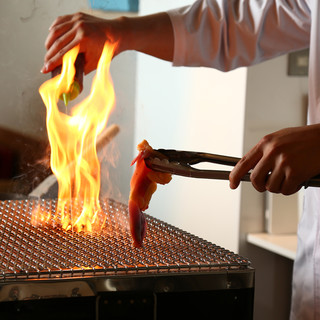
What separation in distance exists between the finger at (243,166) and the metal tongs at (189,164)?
0.04 ft

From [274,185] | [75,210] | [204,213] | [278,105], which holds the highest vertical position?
[278,105]

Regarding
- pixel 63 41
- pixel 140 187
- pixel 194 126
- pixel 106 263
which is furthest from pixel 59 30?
pixel 194 126

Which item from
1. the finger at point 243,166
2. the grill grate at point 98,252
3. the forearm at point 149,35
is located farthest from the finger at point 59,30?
the finger at point 243,166

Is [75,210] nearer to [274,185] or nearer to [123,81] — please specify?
[274,185]

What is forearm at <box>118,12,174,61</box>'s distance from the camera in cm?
135

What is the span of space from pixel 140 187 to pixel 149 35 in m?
0.49

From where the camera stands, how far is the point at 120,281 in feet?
2.98

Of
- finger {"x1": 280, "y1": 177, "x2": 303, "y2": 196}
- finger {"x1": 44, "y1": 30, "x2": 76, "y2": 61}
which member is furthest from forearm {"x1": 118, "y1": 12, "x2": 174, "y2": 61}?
finger {"x1": 280, "y1": 177, "x2": 303, "y2": 196}

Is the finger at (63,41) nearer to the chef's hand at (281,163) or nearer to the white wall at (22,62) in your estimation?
the chef's hand at (281,163)

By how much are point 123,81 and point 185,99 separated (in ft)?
1.08

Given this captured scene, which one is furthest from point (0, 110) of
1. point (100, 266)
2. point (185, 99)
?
point (100, 266)

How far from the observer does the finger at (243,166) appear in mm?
896

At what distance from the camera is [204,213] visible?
2721 mm

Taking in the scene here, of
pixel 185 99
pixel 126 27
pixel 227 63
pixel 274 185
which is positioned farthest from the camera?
pixel 185 99
